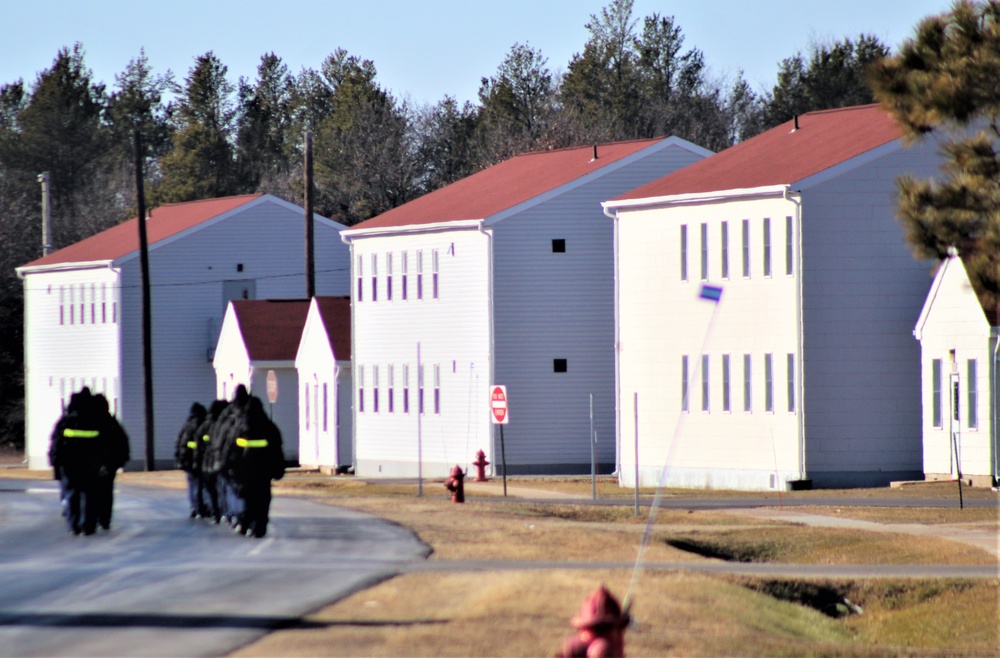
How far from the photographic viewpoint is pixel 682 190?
39.4 meters

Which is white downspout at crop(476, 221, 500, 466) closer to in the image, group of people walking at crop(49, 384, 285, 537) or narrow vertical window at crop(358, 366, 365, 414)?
narrow vertical window at crop(358, 366, 365, 414)

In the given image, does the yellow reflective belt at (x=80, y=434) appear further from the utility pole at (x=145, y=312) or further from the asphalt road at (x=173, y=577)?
the utility pole at (x=145, y=312)

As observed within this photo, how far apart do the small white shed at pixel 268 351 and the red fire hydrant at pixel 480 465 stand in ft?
41.8

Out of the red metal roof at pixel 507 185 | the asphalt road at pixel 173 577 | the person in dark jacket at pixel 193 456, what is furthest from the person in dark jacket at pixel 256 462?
the red metal roof at pixel 507 185

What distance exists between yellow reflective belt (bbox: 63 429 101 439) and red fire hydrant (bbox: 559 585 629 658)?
14769 millimetres

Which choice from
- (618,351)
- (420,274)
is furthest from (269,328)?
(618,351)

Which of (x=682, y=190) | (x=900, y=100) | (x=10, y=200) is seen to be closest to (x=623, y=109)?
(x=10, y=200)

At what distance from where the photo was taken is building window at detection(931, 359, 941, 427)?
112ft

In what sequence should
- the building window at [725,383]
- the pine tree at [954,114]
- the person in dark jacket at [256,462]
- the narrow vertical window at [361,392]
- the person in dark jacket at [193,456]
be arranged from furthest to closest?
the narrow vertical window at [361,392] < the building window at [725,383] < the person in dark jacket at [193,456] < the pine tree at [954,114] < the person in dark jacket at [256,462]

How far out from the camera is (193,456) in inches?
1031

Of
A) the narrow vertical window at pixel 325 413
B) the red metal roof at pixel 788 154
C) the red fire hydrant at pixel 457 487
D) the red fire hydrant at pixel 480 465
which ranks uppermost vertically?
the red metal roof at pixel 788 154

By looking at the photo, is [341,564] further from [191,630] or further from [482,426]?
[482,426]

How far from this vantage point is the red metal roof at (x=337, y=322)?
51.3m

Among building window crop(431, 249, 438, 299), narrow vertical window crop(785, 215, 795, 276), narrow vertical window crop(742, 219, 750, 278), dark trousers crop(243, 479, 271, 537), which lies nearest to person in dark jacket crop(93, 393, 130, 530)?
dark trousers crop(243, 479, 271, 537)
